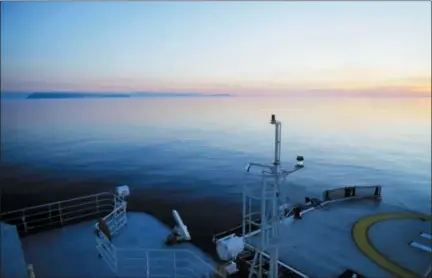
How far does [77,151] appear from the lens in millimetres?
34844

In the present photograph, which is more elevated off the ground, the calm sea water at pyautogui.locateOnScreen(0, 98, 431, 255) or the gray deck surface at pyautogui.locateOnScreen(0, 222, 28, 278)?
the gray deck surface at pyautogui.locateOnScreen(0, 222, 28, 278)

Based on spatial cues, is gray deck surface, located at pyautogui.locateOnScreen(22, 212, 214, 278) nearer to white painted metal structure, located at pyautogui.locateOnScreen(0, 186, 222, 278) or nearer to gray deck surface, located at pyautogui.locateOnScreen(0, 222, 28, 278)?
white painted metal structure, located at pyautogui.locateOnScreen(0, 186, 222, 278)

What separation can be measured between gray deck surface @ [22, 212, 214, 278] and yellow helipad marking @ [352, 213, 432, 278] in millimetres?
4149

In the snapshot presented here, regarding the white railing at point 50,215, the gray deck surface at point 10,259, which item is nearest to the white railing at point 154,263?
the white railing at point 50,215

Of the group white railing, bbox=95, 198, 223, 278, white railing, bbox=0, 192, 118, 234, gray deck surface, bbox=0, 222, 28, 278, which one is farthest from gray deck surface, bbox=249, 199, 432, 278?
white railing, bbox=0, 192, 118, 234

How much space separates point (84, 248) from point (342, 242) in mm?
6859

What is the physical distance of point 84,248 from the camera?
8.68 metres

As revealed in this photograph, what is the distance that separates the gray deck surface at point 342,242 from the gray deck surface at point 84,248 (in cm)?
238

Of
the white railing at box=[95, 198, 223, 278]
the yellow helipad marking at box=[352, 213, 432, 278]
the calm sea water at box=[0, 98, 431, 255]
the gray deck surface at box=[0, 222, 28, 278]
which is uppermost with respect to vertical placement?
the gray deck surface at box=[0, 222, 28, 278]

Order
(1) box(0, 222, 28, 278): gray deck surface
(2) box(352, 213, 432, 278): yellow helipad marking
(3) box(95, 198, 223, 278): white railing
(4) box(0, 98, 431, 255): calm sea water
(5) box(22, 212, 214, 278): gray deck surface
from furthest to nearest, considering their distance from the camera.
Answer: (4) box(0, 98, 431, 255): calm sea water < (2) box(352, 213, 432, 278): yellow helipad marking < (5) box(22, 212, 214, 278): gray deck surface < (3) box(95, 198, 223, 278): white railing < (1) box(0, 222, 28, 278): gray deck surface

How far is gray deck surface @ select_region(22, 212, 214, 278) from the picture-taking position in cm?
760

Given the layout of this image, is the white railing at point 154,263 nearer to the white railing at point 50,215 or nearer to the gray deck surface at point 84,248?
the gray deck surface at point 84,248

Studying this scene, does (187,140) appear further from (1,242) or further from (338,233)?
(1,242)

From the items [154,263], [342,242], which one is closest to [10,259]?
[154,263]
